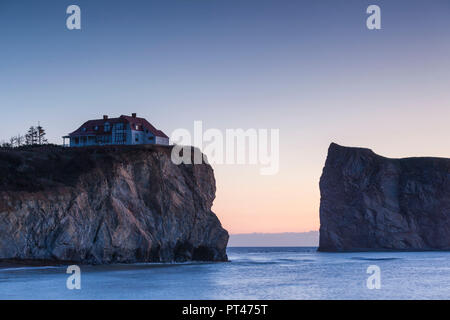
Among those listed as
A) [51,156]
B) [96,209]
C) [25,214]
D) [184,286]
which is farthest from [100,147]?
[184,286]

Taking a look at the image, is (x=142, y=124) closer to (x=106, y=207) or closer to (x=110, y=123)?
(x=110, y=123)

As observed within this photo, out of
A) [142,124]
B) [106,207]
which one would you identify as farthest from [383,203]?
[106,207]

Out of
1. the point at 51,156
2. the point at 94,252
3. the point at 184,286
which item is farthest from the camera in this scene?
the point at 51,156

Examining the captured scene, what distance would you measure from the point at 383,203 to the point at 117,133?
80803 millimetres

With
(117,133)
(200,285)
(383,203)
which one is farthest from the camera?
(383,203)

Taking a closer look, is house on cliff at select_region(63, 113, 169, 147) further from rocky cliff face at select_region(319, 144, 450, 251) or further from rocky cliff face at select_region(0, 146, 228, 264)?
rocky cliff face at select_region(319, 144, 450, 251)

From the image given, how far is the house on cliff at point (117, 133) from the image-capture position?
9038 cm

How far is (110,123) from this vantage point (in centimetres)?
9200

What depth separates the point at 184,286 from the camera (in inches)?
1929

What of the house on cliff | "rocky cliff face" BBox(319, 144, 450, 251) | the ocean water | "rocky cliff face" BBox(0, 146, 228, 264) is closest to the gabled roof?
the house on cliff

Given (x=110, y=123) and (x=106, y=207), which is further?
(x=110, y=123)
